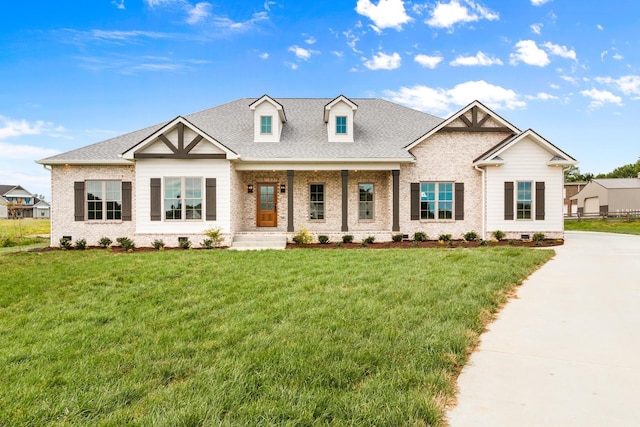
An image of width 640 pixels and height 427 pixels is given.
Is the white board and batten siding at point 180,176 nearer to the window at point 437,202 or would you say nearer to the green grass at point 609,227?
the window at point 437,202

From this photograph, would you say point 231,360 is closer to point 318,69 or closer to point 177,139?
point 177,139

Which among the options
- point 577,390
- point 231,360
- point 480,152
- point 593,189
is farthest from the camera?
point 593,189

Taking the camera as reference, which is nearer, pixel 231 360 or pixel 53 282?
pixel 231 360

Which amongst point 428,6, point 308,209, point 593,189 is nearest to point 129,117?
point 308,209

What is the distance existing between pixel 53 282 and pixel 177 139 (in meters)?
7.90

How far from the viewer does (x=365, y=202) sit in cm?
1591

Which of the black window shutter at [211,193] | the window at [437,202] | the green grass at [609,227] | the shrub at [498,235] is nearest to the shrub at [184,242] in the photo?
the black window shutter at [211,193]

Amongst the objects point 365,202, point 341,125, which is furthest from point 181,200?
point 365,202

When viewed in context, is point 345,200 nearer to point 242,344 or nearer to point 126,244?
point 126,244

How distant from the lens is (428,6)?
15695mm

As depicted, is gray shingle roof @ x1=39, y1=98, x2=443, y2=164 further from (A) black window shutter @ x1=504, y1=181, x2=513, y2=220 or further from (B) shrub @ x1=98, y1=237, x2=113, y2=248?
(A) black window shutter @ x1=504, y1=181, x2=513, y2=220

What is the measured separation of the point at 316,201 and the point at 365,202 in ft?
7.43

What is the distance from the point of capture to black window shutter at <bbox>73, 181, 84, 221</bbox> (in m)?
14.1

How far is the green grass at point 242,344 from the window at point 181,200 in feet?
20.8
